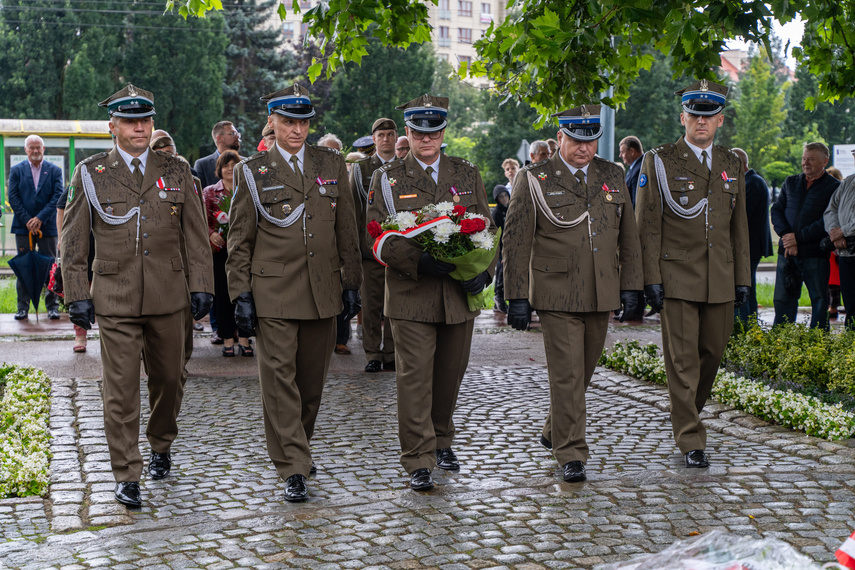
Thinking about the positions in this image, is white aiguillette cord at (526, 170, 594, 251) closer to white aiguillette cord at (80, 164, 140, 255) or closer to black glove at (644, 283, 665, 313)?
black glove at (644, 283, 665, 313)

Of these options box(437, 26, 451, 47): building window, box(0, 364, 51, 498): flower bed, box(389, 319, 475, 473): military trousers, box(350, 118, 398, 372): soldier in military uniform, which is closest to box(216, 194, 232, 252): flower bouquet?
box(350, 118, 398, 372): soldier in military uniform

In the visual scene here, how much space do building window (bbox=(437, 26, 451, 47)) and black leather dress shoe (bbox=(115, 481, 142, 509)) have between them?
117 metres

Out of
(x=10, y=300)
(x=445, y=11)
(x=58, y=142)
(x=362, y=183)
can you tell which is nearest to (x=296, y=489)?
(x=362, y=183)

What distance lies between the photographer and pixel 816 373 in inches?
323

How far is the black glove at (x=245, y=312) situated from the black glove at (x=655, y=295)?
247cm

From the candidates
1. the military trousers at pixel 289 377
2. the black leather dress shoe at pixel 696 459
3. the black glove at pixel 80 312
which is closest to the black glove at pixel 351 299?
the military trousers at pixel 289 377

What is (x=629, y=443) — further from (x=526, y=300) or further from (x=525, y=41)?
(x=525, y=41)

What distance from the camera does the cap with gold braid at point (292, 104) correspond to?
5.84 meters

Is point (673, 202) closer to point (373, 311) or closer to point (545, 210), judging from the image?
point (545, 210)

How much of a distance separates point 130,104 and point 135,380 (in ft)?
5.14

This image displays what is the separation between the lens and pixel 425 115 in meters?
6.06

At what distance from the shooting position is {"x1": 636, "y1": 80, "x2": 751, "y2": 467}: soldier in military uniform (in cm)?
644

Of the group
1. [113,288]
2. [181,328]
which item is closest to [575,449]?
[181,328]

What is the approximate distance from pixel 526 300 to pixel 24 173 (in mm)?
9855
